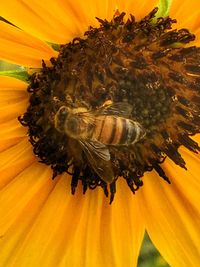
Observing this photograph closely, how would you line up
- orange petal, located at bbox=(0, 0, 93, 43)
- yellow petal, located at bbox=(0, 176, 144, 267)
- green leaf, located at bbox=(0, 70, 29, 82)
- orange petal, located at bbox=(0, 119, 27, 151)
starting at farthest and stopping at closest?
yellow petal, located at bbox=(0, 176, 144, 267) → orange petal, located at bbox=(0, 119, 27, 151) → green leaf, located at bbox=(0, 70, 29, 82) → orange petal, located at bbox=(0, 0, 93, 43)

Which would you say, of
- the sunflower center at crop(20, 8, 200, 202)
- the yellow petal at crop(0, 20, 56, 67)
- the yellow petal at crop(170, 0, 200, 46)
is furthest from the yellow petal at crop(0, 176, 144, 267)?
the yellow petal at crop(170, 0, 200, 46)

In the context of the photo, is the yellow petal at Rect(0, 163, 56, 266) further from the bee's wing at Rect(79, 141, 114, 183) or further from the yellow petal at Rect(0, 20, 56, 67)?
the yellow petal at Rect(0, 20, 56, 67)

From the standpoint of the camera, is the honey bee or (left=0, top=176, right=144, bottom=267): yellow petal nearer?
the honey bee

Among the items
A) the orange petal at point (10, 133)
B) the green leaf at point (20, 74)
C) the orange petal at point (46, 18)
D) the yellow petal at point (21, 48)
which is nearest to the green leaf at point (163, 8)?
the orange petal at point (46, 18)

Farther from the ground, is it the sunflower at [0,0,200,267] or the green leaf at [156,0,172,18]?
the green leaf at [156,0,172,18]

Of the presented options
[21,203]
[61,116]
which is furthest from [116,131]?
[21,203]

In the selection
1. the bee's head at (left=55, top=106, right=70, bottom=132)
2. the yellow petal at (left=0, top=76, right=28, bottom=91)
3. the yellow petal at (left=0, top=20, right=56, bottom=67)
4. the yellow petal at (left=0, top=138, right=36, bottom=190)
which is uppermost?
the yellow petal at (left=0, top=20, right=56, bottom=67)

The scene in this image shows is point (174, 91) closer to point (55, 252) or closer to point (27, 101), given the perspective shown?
point (27, 101)

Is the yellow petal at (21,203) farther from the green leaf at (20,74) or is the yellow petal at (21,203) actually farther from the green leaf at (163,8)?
the green leaf at (163,8)

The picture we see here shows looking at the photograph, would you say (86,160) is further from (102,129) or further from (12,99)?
(12,99)
